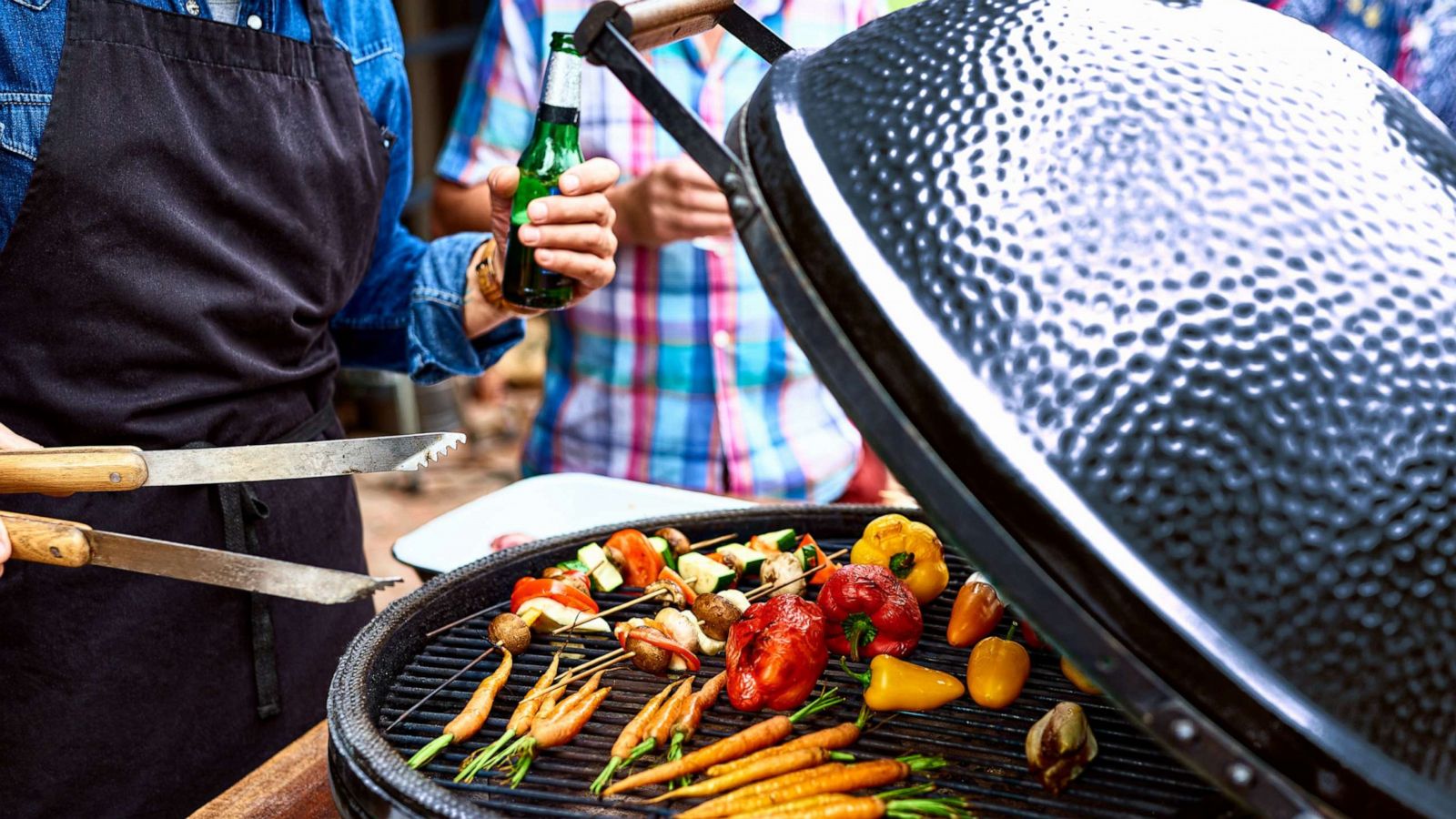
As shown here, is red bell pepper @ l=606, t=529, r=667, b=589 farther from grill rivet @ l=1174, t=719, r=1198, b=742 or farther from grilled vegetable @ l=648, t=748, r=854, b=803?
grill rivet @ l=1174, t=719, r=1198, b=742

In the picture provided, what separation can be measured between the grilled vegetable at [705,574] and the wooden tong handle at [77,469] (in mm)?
936

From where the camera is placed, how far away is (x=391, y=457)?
1317 millimetres

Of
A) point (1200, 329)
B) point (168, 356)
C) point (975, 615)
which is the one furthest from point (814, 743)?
point (168, 356)

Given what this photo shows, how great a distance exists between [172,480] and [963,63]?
1.08 m

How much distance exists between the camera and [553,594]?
70.7 inches

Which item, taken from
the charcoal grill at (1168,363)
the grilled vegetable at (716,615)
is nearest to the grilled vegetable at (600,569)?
the grilled vegetable at (716,615)

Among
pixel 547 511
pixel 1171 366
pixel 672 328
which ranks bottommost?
pixel 547 511

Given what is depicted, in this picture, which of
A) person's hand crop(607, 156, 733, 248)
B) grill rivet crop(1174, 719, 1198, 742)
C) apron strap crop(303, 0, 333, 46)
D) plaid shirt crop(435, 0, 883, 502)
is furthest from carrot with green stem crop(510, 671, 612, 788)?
plaid shirt crop(435, 0, 883, 502)

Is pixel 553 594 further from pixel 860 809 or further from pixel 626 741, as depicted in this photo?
pixel 860 809

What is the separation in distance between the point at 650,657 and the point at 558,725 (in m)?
0.24

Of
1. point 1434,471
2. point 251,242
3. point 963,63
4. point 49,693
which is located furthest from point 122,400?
point 1434,471

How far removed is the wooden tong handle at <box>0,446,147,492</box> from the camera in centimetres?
135

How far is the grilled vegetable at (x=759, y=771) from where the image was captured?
1329mm

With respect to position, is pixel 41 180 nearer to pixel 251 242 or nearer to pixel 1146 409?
pixel 251 242
